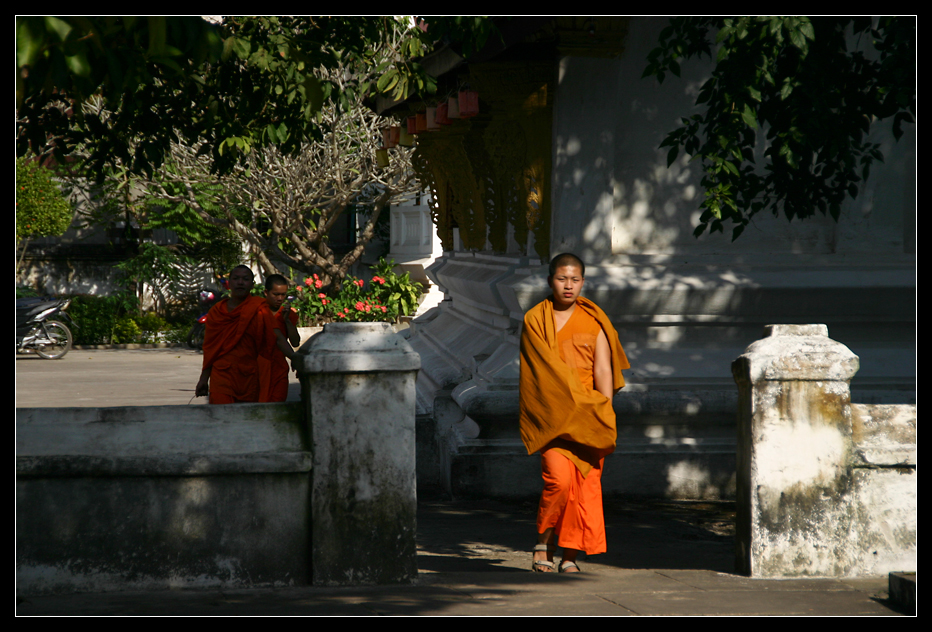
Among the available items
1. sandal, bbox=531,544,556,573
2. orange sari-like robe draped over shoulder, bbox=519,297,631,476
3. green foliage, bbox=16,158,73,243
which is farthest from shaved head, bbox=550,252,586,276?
green foliage, bbox=16,158,73,243

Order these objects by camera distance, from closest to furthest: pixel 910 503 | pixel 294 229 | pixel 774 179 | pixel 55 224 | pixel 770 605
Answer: pixel 770 605 → pixel 910 503 → pixel 774 179 → pixel 294 229 → pixel 55 224

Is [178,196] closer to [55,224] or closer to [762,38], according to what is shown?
[55,224]

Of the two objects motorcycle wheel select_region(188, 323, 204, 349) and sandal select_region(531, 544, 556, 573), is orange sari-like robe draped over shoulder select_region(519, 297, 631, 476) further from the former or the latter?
motorcycle wheel select_region(188, 323, 204, 349)

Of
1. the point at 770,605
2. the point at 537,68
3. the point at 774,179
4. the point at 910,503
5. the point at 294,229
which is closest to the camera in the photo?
the point at 770,605

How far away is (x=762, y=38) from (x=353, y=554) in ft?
9.64

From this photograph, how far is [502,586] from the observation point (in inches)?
172

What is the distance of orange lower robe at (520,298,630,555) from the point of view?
4.99 metres

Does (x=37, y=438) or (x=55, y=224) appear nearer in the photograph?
(x=37, y=438)

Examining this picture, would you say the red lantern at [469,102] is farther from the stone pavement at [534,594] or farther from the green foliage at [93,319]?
the green foliage at [93,319]

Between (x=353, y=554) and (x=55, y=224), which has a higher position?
(x=55, y=224)

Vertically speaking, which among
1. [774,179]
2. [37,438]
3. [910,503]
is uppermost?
[774,179]

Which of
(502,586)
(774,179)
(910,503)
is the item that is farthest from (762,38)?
(502,586)

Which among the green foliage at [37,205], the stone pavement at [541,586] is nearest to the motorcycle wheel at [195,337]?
the green foliage at [37,205]

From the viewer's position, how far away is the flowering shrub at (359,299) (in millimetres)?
17688
